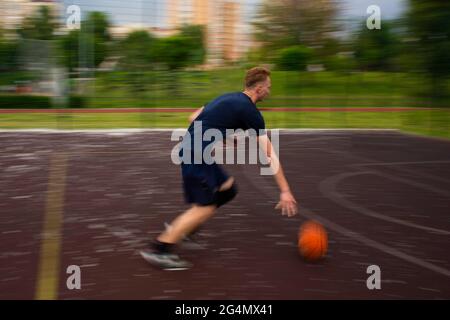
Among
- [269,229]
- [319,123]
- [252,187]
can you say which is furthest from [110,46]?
[269,229]

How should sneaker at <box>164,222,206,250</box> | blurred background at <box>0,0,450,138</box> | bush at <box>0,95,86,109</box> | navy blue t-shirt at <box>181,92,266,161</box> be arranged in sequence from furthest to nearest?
bush at <box>0,95,86,109</box>, blurred background at <box>0,0,450,138</box>, sneaker at <box>164,222,206,250</box>, navy blue t-shirt at <box>181,92,266,161</box>

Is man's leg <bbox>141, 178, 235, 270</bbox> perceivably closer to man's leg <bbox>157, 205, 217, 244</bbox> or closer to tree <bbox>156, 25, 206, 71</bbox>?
man's leg <bbox>157, 205, 217, 244</bbox>

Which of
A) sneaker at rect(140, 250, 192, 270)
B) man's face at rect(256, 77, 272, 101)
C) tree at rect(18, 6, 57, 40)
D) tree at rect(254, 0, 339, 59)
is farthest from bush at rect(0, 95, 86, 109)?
man's face at rect(256, 77, 272, 101)

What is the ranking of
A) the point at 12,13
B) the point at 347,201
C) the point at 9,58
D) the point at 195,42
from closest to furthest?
1. the point at 347,201
2. the point at 9,58
3. the point at 195,42
4. the point at 12,13

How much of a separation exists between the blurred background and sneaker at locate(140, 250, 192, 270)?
51.4ft

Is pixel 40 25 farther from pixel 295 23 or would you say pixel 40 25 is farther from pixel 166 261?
pixel 166 261

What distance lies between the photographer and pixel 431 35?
18.6 m

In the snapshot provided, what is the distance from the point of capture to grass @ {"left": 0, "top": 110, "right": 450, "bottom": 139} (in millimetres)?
19273

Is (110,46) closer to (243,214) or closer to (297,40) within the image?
(297,40)

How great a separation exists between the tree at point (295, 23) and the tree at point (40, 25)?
14.3 meters

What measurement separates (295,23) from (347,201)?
29485 millimetres

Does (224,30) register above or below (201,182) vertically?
above

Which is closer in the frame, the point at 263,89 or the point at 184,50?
the point at 263,89

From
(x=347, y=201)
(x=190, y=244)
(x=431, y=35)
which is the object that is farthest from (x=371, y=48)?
(x=190, y=244)
